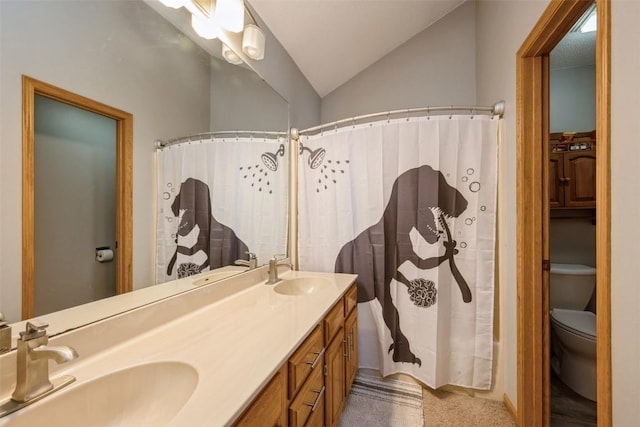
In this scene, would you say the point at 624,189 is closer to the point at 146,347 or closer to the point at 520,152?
the point at 520,152

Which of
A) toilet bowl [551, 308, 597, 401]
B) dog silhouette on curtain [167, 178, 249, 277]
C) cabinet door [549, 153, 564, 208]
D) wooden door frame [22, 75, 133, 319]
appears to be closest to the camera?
wooden door frame [22, 75, 133, 319]

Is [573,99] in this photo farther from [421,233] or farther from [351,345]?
[351,345]

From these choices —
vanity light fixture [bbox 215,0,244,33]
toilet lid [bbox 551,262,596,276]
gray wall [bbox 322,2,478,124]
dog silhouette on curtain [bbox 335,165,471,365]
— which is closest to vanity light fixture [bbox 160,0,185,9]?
vanity light fixture [bbox 215,0,244,33]

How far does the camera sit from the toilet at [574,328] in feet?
5.31

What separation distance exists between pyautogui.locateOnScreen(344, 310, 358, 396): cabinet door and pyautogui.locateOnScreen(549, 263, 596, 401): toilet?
4.32ft

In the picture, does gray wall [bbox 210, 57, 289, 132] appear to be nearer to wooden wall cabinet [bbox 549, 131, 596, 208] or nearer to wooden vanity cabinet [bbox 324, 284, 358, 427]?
wooden vanity cabinet [bbox 324, 284, 358, 427]

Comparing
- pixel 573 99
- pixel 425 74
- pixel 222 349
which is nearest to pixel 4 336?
pixel 222 349

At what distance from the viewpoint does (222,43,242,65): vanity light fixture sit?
4.66 feet

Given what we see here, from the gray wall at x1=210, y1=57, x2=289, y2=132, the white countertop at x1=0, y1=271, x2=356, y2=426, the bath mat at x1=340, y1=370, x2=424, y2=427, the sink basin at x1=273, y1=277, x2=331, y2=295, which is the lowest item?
the bath mat at x1=340, y1=370, x2=424, y2=427

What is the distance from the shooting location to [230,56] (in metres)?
1.47

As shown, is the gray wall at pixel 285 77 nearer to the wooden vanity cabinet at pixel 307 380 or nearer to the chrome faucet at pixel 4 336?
the chrome faucet at pixel 4 336

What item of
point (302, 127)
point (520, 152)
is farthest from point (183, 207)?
point (520, 152)

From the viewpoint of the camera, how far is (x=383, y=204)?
178 centimetres

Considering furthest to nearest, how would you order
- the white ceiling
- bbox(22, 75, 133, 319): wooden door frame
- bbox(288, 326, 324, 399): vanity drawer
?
the white ceiling
bbox(288, 326, 324, 399): vanity drawer
bbox(22, 75, 133, 319): wooden door frame
